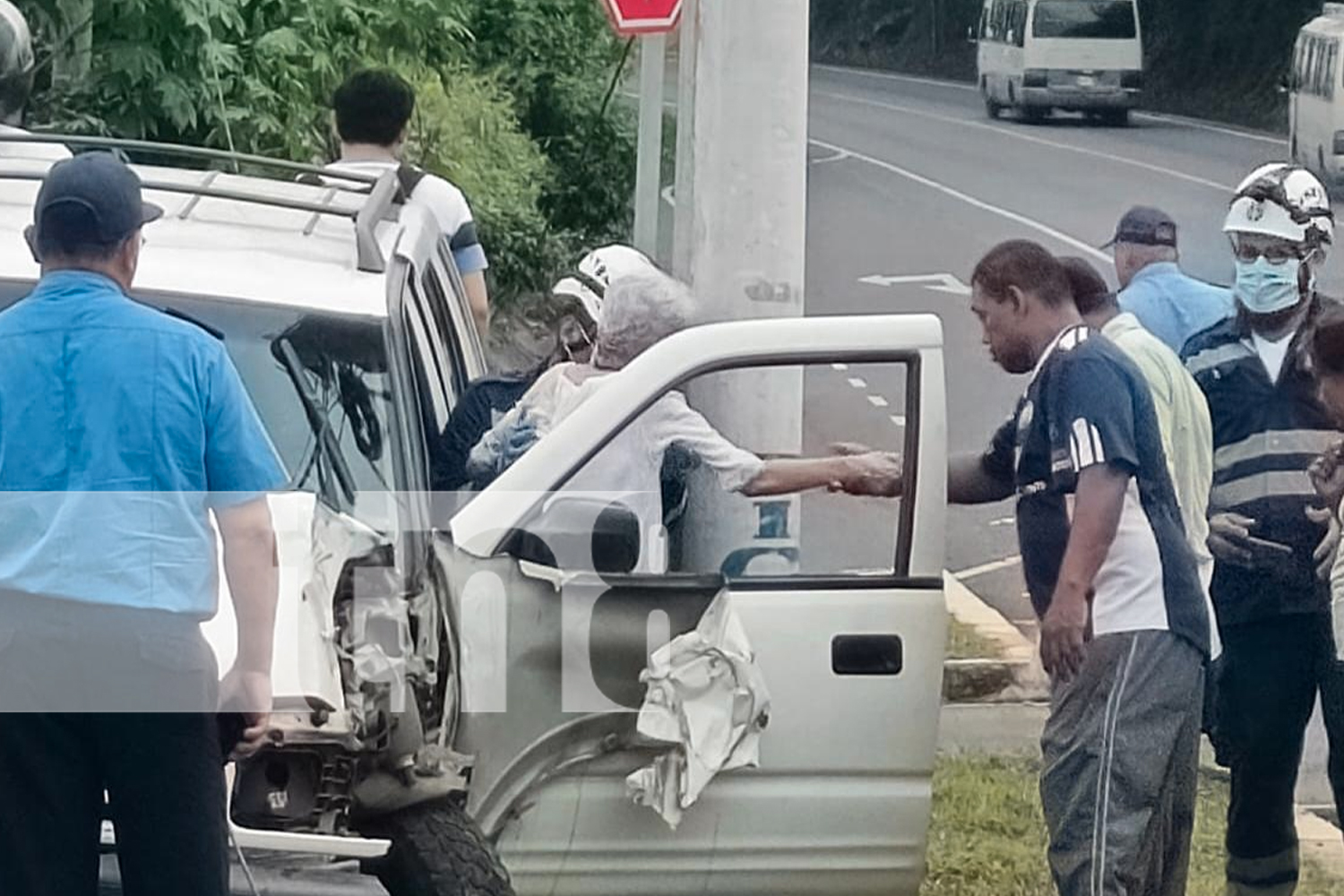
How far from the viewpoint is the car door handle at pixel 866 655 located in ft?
15.6

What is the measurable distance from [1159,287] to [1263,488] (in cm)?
176

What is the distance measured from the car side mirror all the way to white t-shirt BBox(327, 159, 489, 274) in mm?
2568

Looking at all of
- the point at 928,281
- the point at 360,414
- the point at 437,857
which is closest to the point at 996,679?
the point at 360,414

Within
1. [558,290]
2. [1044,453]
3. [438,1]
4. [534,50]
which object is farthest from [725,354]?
[534,50]

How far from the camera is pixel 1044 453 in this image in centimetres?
480

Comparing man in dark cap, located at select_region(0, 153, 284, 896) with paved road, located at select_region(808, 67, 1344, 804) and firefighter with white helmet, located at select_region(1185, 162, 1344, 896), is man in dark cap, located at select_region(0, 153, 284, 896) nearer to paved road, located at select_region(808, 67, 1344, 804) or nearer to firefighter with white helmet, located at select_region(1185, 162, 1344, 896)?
firefighter with white helmet, located at select_region(1185, 162, 1344, 896)

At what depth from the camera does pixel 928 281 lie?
661 inches

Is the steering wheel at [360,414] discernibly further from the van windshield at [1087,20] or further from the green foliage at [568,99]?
the green foliage at [568,99]

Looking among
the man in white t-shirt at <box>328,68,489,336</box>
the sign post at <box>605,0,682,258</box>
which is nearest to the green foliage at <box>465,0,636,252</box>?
the sign post at <box>605,0,682,258</box>

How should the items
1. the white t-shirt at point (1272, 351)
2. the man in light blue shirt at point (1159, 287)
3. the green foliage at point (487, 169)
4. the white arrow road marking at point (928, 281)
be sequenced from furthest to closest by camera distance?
the white arrow road marking at point (928, 281)
the green foliage at point (487, 169)
the man in light blue shirt at point (1159, 287)
the white t-shirt at point (1272, 351)

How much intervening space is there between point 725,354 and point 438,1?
9.81m

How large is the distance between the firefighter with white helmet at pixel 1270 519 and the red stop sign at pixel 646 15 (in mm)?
4431

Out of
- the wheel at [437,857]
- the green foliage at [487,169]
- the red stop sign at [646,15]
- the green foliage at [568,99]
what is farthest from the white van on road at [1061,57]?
the wheel at [437,857]

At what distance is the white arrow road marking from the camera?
1662 centimetres
